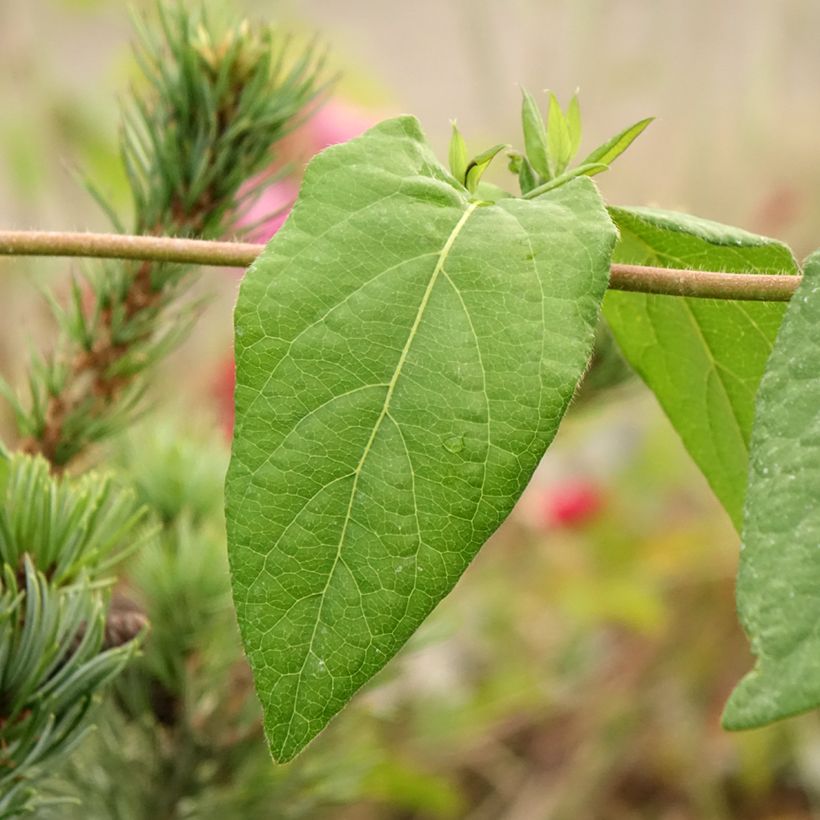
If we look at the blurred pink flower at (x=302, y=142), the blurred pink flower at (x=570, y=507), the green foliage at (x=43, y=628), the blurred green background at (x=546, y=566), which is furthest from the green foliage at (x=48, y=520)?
the blurred pink flower at (x=570, y=507)

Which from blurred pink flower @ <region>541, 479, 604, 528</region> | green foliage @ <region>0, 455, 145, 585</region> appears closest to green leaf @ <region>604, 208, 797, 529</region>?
green foliage @ <region>0, 455, 145, 585</region>

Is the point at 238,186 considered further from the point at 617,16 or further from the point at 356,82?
the point at 617,16

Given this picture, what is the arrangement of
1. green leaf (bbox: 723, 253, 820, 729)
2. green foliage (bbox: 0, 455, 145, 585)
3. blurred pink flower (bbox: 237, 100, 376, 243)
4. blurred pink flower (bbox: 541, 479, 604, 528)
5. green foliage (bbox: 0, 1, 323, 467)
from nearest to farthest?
green leaf (bbox: 723, 253, 820, 729), green foliage (bbox: 0, 455, 145, 585), green foliage (bbox: 0, 1, 323, 467), blurred pink flower (bbox: 237, 100, 376, 243), blurred pink flower (bbox: 541, 479, 604, 528)

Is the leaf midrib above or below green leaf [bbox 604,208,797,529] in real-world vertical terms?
above

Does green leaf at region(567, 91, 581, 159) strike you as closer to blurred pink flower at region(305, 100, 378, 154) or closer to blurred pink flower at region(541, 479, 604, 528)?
blurred pink flower at region(305, 100, 378, 154)

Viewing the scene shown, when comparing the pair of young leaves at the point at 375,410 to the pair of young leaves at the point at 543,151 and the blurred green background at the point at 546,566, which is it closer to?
the pair of young leaves at the point at 543,151

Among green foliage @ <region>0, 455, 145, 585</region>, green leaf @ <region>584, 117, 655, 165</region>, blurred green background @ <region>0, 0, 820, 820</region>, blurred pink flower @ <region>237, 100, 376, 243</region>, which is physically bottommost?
blurred green background @ <region>0, 0, 820, 820</region>

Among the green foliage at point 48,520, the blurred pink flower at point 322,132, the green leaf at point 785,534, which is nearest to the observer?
the green leaf at point 785,534
